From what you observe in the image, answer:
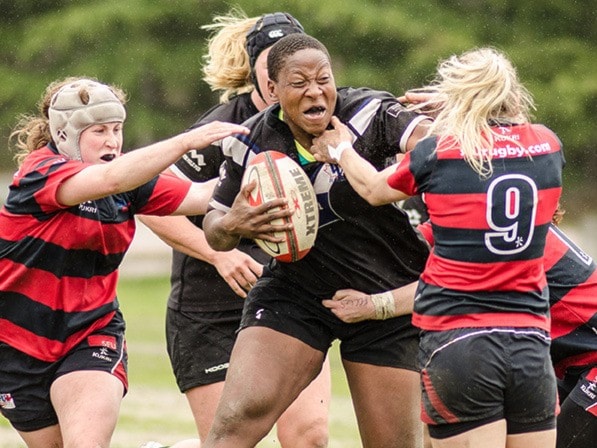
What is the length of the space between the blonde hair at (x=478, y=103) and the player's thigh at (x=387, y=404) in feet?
3.97

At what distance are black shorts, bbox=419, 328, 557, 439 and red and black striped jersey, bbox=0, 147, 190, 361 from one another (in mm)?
1696

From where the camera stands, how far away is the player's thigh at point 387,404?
577 centimetres

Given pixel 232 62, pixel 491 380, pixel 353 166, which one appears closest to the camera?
pixel 491 380

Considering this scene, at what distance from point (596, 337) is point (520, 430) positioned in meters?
1.03

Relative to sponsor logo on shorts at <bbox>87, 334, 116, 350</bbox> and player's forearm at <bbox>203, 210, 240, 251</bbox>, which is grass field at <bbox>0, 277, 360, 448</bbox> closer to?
sponsor logo on shorts at <bbox>87, 334, 116, 350</bbox>

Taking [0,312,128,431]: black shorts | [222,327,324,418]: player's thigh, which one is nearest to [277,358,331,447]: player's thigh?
[222,327,324,418]: player's thigh

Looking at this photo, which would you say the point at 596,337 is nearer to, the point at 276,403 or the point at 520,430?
the point at 520,430

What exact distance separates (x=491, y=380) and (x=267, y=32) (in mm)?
2324

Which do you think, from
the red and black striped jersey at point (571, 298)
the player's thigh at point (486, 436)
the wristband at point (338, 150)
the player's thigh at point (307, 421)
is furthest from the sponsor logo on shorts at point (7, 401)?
the red and black striped jersey at point (571, 298)

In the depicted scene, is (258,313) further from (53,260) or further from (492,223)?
(492,223)

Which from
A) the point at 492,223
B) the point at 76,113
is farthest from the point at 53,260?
the point at 492,223

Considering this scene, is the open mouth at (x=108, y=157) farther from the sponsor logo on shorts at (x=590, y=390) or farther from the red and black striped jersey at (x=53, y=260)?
the sponsor logo on shorts at (x=590, y=390)

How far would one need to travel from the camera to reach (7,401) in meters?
6.00

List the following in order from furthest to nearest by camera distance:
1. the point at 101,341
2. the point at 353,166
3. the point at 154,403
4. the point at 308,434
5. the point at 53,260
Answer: the point at 154,403 < the point at 308,434 < the point at 101,341 < the point at 53,260 < the point at 353,166
